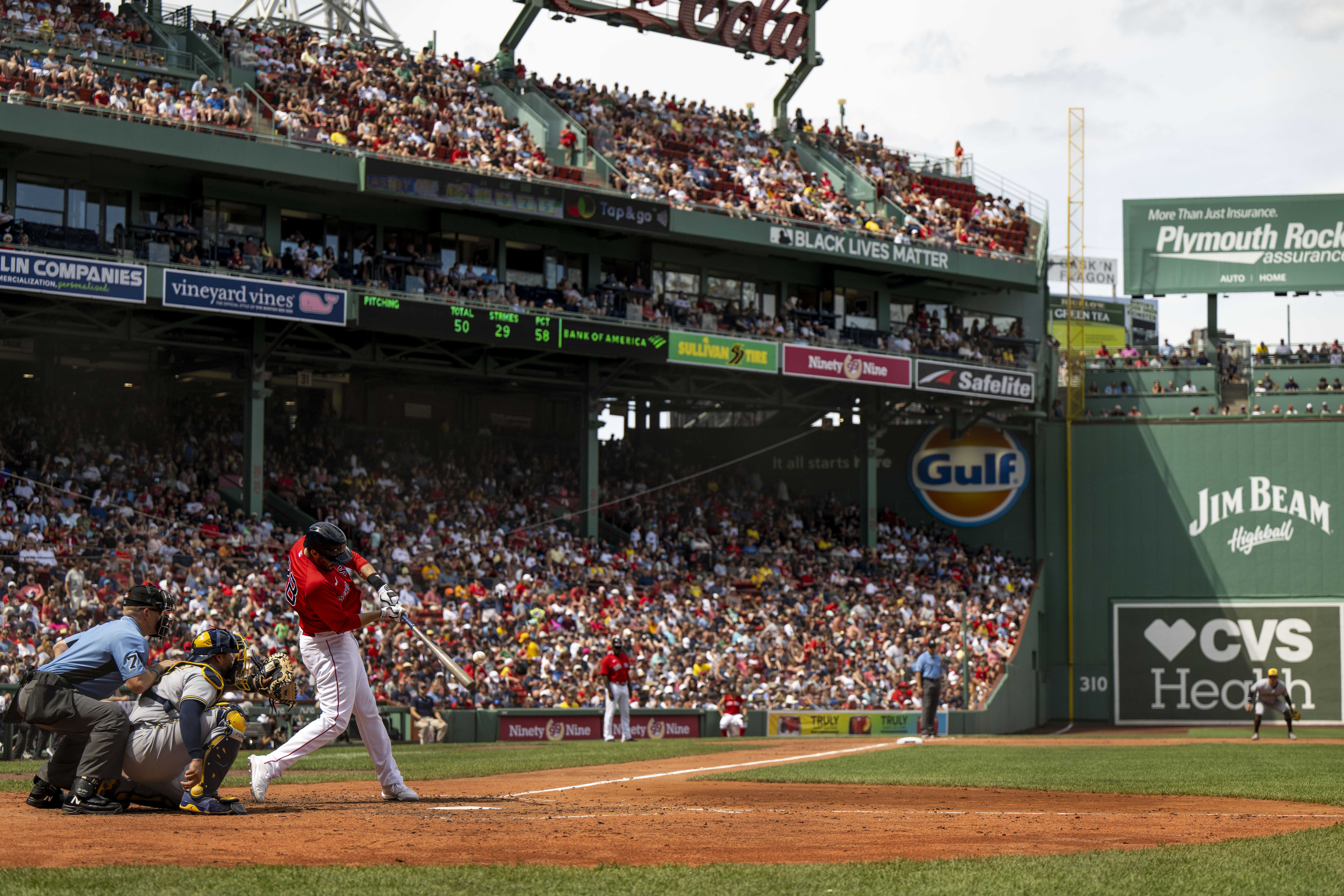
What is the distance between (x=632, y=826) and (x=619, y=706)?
1571 centimetres

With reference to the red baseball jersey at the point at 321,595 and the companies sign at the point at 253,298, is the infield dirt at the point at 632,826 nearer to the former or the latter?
the red baseball jersey at the point at 321,595

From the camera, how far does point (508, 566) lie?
107ft

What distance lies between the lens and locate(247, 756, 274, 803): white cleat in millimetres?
9742

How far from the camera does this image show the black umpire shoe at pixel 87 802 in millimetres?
8906

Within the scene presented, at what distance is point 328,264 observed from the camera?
32.1 meters

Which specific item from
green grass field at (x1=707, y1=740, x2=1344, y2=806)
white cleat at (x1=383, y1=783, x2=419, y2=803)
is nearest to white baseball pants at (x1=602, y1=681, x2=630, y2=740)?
green grass field at (x1=707, y1=740, x2=1344, y2=806)

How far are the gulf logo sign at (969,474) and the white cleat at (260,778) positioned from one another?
119ft

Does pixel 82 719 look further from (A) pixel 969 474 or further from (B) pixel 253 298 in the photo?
(A) pixel 969 474

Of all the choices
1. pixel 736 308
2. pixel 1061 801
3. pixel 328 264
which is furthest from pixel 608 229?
pixel 1061 801

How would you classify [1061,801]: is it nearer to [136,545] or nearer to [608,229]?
[136,545]

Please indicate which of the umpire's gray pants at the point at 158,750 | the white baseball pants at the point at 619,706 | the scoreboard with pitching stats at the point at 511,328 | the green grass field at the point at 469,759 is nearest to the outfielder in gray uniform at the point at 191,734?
the umpire's gray pants at the point at 158,750

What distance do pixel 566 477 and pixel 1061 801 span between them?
2785 centimetres

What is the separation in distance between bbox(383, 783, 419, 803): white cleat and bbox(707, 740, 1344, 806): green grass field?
459 centimetres

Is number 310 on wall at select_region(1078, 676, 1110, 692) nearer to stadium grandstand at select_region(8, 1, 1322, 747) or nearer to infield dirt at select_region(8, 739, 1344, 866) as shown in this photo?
stadium grandstand at select_region(8, 1, 1322, 747)
